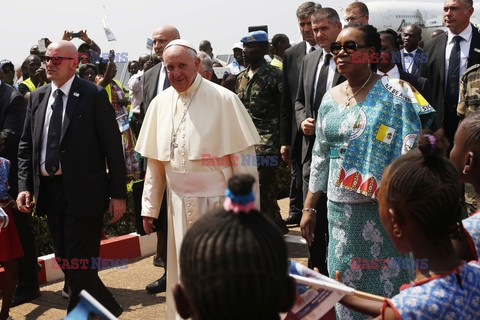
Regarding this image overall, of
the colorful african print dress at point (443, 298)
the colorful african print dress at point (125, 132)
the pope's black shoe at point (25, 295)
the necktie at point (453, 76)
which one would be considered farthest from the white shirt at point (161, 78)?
the colorful african print dress at point (125, 132)

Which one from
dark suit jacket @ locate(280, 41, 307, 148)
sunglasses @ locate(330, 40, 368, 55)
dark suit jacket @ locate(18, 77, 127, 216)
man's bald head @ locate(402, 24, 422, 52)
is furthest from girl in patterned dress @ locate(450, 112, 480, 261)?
man's bald head @ locate(402, 24, 422, 52)

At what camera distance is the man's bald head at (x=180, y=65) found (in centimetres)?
530

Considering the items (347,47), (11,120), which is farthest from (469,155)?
(11,120)

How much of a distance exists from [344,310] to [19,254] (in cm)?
318

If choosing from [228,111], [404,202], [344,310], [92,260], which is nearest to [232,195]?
[404,202]

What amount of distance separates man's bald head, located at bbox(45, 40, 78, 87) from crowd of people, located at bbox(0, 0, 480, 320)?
0.04 ft

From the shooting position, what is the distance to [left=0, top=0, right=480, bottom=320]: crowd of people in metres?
2.01

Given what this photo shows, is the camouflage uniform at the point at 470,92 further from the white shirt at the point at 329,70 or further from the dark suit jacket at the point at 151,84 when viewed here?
the dark suit jacket at the point at 151,84

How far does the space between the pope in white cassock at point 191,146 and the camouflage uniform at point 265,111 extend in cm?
275

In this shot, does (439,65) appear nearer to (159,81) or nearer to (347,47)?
(159,81)

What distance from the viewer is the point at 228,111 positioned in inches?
211

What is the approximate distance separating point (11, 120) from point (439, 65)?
4.20 m

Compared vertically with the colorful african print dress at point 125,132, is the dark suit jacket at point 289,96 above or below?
above

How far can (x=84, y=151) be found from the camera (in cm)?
584
